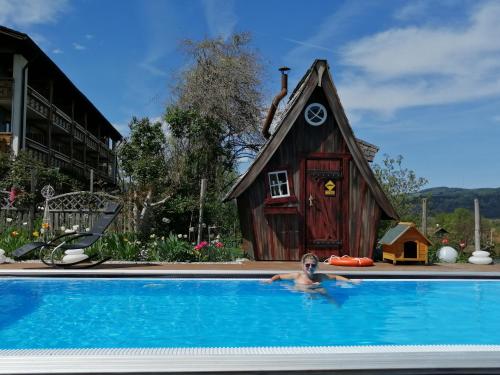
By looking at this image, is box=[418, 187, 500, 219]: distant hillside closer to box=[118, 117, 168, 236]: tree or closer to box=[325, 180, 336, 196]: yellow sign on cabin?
box=[325, 180, 336, 196]: yellow sign on cabin

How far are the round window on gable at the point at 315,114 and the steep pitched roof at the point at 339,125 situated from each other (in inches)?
11.2

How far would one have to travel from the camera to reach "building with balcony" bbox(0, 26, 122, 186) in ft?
78.1

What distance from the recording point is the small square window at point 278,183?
1180cm

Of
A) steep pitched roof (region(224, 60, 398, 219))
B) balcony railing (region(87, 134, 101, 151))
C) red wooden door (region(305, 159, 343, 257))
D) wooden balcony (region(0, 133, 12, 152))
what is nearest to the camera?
steep pitched roof (region(224, 60, 398, 219))

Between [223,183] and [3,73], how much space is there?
14.8 meters

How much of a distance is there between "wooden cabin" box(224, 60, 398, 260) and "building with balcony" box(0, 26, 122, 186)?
15093mm

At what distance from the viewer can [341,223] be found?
11.8 metres

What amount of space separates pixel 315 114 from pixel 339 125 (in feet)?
2.15

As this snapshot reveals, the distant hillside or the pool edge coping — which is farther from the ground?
the distant hillside

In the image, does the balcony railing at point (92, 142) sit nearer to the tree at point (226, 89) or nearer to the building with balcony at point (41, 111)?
the building with balcony at point (41, 111)

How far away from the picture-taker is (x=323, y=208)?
11.8 m

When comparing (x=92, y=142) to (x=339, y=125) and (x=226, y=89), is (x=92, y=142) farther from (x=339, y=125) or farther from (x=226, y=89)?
(x=339, y=125)

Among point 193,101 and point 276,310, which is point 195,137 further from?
point 276,310

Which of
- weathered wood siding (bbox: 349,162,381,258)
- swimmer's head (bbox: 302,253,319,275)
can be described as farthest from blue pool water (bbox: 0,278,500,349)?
weathered wood siding (bbox: 349,162,381,258)
